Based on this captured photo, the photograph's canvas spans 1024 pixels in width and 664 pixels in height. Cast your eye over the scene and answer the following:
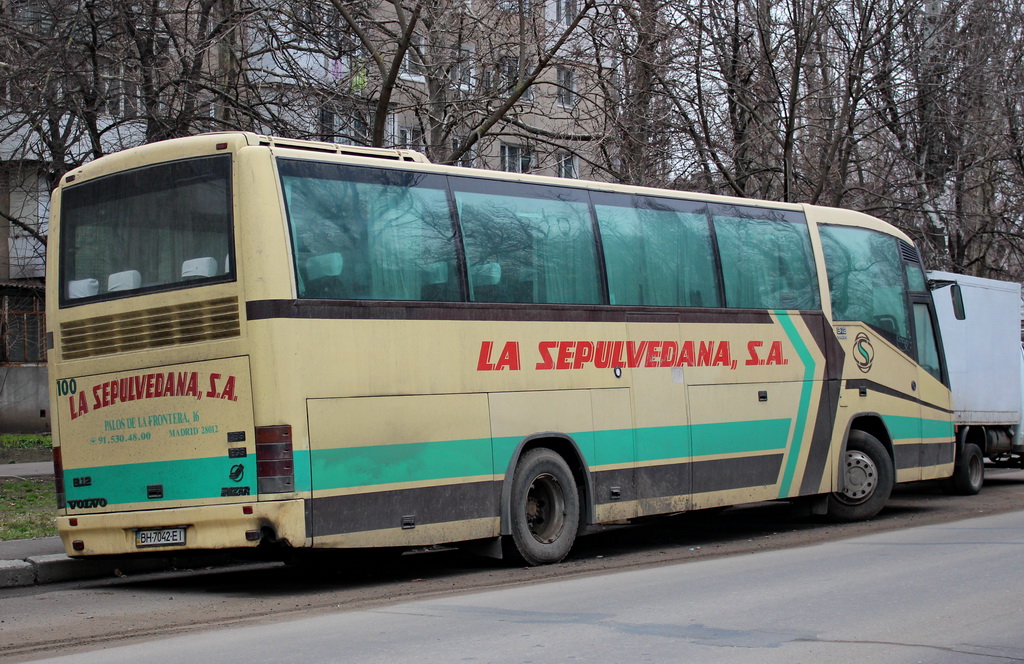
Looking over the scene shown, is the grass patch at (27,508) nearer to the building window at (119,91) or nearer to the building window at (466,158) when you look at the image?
the building window at (119,91)

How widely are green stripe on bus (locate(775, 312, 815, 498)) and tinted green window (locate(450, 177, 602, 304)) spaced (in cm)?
307

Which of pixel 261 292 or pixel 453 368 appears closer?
pixel 261 292

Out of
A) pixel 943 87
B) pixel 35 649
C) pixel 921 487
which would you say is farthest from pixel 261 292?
pixel 943 87

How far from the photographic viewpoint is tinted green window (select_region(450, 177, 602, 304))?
1111cm

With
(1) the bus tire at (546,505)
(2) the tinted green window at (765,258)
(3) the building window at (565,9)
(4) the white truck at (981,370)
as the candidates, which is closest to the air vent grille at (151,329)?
(1) the bus tire at (546,505)

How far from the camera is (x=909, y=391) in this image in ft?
51.5

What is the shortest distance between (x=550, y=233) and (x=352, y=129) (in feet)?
24.8

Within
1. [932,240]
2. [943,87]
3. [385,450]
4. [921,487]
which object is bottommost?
[921,487]

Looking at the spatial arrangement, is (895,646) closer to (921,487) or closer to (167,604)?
(167,604)

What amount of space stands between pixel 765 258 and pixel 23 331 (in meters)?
23.7

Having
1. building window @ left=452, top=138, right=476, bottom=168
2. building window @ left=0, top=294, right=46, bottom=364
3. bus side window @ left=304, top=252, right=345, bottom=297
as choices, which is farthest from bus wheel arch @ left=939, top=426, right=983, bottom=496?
building window @ left=0, top=294, right=46, bottom=364

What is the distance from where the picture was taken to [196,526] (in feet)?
31.6

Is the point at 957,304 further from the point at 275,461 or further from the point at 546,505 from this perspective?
the point at 275,461

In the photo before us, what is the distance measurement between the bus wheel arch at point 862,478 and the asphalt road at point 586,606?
1.59 m
